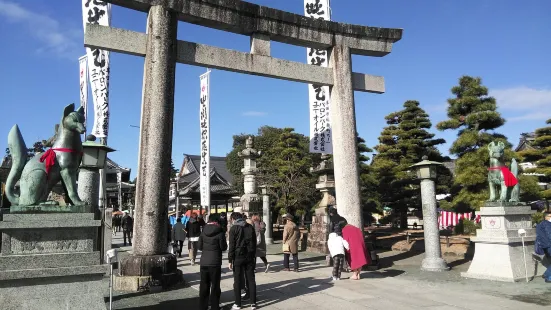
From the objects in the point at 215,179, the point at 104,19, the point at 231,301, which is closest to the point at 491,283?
the point at 231,301

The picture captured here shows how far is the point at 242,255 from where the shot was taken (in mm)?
6641

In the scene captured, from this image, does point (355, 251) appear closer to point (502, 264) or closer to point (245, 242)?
point (245, 242)

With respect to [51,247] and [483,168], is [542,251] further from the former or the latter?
Result: [51,247]

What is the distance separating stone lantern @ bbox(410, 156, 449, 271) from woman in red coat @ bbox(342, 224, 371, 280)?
2447mm

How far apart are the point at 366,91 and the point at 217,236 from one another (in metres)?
6.83

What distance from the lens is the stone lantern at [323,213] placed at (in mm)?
14541

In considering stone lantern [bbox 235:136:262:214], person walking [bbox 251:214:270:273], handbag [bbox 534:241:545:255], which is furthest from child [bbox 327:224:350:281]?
stone lantern [bbox 235:136:262:214]

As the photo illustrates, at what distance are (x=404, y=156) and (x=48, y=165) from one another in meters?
18.8

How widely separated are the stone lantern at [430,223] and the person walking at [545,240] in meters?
2.38

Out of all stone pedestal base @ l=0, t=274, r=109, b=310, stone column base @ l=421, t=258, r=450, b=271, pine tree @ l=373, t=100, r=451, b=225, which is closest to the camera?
stone pedestal base @ l=0, t=274, r=109, b=310

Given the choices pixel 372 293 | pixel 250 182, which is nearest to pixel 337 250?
pixel 372 293

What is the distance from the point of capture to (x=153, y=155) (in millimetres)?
7941

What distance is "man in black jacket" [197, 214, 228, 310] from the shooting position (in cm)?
605

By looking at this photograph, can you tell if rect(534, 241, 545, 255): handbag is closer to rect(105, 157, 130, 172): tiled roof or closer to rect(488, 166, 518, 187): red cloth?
rect(488, 166, 518, 187): red cloth
